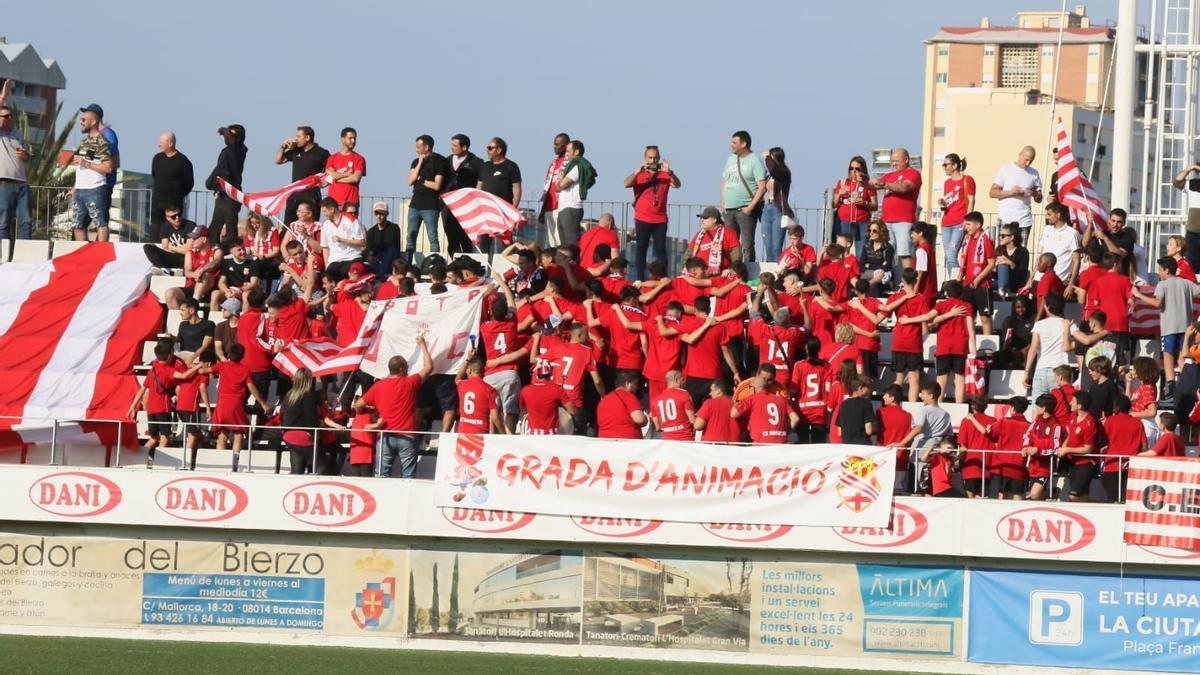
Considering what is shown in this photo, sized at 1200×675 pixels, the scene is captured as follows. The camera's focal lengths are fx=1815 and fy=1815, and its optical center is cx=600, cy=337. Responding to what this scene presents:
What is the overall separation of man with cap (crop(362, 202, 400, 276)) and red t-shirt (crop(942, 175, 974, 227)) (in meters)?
7.65

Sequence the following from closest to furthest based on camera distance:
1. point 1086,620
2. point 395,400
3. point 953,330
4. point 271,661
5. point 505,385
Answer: point 271,661, point 1086,620, point 395,400, point 505,385, point 953,330

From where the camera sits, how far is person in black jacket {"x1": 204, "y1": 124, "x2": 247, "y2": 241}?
26625 mm

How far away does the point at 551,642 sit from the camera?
67.8ft

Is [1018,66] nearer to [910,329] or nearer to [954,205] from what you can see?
[954,205]

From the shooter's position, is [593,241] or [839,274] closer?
[839,274]

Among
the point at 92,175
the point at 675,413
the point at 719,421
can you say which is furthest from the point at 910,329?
the point at 92,175

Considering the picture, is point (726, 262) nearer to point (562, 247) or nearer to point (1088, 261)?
point (562, 247)

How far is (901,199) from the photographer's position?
24922 mm

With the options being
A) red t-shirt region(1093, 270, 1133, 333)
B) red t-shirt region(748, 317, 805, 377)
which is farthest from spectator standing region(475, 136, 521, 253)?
red t-shirt region(1093, 270, 1133, 333)

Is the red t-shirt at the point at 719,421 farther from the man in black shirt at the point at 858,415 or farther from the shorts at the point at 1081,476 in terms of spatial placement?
the shorts at the point at 1081,476

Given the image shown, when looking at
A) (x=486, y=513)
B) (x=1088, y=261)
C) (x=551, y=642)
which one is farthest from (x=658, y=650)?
(x=1088, y=261)

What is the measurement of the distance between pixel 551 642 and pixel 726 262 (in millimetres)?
5715

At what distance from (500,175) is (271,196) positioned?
10.9 feet

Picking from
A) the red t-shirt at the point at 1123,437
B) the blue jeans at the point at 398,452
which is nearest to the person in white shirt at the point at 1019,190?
the red t-shirt at the point at 1123,437
